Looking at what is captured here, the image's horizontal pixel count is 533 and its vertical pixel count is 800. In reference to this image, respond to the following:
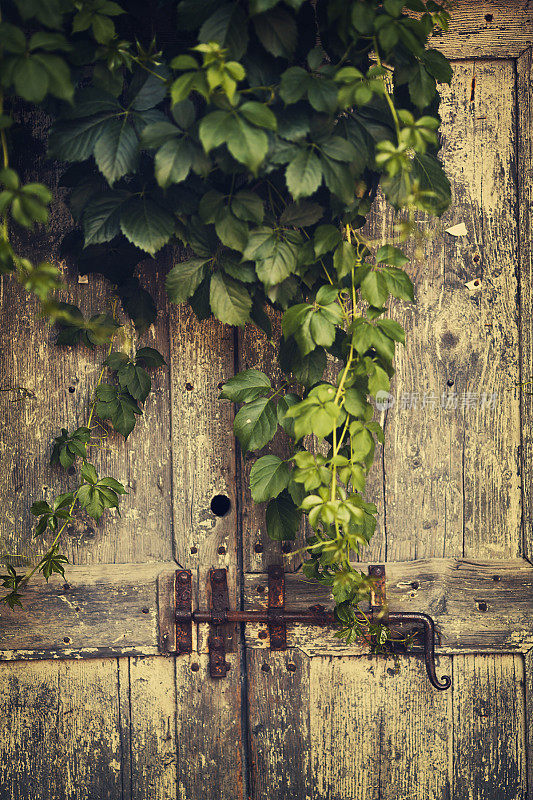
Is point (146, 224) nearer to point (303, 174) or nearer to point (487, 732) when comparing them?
point (303, 174)

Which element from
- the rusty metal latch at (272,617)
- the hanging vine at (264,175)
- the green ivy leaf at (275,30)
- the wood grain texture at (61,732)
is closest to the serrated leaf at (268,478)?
the hanging vine at (264,175)

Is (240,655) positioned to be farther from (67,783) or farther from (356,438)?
(356,438)

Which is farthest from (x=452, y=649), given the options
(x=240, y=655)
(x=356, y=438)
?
(x=356, y=438)

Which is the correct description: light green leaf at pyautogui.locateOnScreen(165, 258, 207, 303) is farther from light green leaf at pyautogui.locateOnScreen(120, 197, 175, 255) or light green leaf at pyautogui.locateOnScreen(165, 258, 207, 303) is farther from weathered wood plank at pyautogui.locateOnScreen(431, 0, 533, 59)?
weathered wood plank at pyautogui.locateOnScreen(431, 0, 533, 59)

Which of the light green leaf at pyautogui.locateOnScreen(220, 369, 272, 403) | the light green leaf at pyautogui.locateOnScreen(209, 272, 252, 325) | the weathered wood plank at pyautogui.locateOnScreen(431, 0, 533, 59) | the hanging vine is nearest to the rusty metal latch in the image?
the hanging vine

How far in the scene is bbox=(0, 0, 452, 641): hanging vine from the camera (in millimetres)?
932

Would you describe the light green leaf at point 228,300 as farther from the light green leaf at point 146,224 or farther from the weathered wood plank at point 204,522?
the weathered wood plank at point 204,522

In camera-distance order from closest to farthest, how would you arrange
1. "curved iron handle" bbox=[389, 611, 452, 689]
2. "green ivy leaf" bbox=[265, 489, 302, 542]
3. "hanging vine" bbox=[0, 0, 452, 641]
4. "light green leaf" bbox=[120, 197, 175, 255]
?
"hanging vine" bbox=[0, 0, 452, 641], "light green leaf" bbox=[120, 197, 175, 255], "green ivy leaf" bbox=[265, 489, 302, 542], "curved iron handle" bbox=[389, 611, 452, 689]

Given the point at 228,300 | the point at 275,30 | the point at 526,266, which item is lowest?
the point at 228,300

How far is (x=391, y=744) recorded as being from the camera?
4.24 feet

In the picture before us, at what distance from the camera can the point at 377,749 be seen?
1.29m

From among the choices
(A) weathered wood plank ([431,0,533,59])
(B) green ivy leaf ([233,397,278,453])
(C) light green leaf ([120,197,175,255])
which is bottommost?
(B) green ivy leaf ([233,397,278,453])

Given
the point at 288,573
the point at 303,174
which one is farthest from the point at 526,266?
the point at 288,573

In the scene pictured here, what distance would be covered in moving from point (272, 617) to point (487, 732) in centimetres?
51
